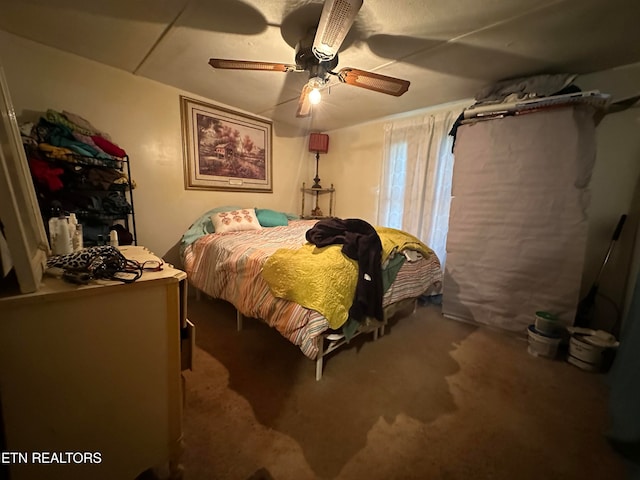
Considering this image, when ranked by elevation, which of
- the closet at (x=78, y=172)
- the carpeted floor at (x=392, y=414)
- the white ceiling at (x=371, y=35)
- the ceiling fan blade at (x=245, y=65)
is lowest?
the carpeted floor at (x=392, y=414)

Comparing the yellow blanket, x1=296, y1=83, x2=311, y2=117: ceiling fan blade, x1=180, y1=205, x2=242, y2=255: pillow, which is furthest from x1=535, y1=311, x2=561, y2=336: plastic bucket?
x1=180, y1=205, x2=242, y2=255: pillow

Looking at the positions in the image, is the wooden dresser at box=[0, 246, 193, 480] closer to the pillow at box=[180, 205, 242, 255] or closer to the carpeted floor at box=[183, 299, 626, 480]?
the carpeted floor at box=[183, 299, 626, 480]

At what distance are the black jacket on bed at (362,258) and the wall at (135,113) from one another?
6.56 ft

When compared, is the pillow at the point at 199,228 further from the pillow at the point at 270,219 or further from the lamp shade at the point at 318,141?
the lamp shade at the point at 318,141

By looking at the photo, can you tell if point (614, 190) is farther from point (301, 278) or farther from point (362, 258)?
point (301, 278)

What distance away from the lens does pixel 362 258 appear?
5.39ft

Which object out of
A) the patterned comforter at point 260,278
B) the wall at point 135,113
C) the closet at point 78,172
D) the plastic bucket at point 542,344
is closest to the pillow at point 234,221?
the patterned comforter at point 260,278

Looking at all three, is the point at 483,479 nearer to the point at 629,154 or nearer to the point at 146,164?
the point at 629,154

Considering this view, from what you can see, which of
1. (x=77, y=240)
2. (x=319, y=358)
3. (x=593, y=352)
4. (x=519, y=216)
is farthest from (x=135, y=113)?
(x=593, y=352)

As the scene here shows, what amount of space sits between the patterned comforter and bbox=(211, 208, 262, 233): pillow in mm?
233

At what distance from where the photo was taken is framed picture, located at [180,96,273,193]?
9.32ft

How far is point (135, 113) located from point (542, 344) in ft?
14.1

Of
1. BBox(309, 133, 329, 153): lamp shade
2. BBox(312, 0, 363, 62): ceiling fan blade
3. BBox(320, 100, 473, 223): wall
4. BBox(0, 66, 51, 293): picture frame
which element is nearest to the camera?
BBox(0, 66, 51, 293): picture frame

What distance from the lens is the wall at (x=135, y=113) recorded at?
193 cm
